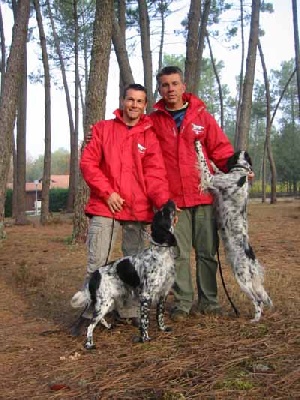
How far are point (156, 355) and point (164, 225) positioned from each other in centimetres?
109

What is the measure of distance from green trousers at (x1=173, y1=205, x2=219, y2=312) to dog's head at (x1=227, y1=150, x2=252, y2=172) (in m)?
0.46

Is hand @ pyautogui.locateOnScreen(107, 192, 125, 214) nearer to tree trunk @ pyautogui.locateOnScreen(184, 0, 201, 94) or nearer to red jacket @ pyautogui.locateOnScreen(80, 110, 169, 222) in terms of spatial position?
red jacket @ pyautogui.locateOnScreen(80, 110, 169, 222)

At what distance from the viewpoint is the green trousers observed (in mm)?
4957

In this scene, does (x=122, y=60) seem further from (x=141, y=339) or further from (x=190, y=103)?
(x=141, y=339)

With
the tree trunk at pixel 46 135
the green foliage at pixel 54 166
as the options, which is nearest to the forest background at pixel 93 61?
the tree trunk at pixel 46 135

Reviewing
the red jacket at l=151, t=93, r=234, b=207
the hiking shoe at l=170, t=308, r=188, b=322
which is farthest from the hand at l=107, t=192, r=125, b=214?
the hiking shoe at l=170, t=308, r=188, b=322

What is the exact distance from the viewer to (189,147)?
15.9 feet

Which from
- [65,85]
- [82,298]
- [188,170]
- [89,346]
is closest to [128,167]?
[188,170]

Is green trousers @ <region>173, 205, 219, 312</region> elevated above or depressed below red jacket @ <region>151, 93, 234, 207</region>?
below

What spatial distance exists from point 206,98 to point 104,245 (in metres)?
51.2

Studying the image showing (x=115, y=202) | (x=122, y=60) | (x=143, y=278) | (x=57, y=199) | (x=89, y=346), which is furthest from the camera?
(x=57, y=199)

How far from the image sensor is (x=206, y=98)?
54.2 metres

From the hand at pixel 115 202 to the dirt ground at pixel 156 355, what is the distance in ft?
3.91

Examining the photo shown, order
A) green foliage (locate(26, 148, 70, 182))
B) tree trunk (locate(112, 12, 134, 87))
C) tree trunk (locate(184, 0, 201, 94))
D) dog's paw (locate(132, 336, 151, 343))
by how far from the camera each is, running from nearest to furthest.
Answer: dog's paw (locate(132, 336, 151, 343))
tree trunk (locate(184, 0, 201, 94))
tree trunk (locate(112, 12, 134, 87))
green foliage (locate(26, 148, 70, 182))
